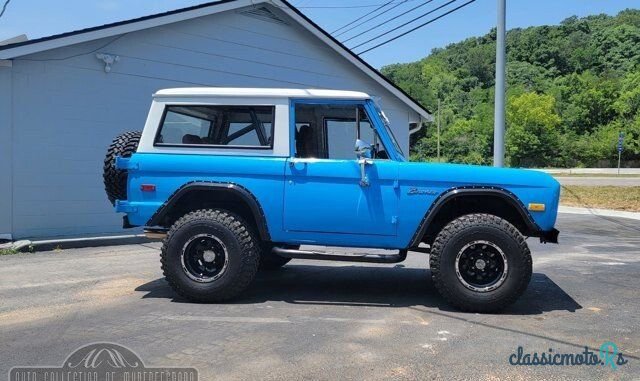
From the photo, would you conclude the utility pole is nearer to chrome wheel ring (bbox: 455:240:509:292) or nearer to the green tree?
chrome wheel ring (bbox: 455:240:509:292)

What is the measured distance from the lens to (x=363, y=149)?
5.32m

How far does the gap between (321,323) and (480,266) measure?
1726 millimetres

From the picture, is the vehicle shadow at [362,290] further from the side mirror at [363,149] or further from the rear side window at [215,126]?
the rear side window at [215,126]

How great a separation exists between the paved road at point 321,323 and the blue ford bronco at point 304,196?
0.46 metres

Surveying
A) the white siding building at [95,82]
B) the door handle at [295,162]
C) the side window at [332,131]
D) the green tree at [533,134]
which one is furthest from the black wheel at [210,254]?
the green tree at [533,134]

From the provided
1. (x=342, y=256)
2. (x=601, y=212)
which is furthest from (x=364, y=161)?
(x=601, y=212)

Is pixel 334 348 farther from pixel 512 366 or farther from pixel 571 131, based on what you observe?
pixel 571 131

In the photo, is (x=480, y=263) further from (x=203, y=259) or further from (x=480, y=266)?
(x=203, y=259)

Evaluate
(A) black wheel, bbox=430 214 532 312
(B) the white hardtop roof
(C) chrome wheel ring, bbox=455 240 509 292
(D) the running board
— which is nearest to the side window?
(B) the white hardtop roof

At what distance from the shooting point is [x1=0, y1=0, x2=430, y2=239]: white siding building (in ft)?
31.6

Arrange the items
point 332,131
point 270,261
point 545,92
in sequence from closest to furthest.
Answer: point 332,131
point 270,261
point 545,92

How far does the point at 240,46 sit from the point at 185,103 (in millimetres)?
7251

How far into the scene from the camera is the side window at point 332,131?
5.70 metres

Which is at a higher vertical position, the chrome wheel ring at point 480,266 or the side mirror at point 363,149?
the side mirror at point 363,149
